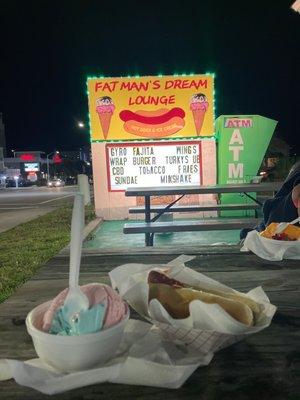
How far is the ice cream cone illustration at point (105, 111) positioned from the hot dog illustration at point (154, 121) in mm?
351

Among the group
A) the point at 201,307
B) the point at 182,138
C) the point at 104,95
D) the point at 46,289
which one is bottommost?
the point at 46,289

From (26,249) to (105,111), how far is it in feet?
17.0

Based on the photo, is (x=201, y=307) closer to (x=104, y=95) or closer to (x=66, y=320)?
(x=66, y=320)

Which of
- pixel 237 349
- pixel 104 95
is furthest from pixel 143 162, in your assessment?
pixel 237 349

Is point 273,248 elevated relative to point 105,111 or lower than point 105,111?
lower

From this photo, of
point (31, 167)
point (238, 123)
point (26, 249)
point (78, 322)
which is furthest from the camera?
point (31, 167)

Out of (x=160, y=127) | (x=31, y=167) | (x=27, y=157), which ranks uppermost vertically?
(x=160, y=127)

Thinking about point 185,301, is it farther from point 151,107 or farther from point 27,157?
point 27,157

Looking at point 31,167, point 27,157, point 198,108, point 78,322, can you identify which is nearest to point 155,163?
point 198,108

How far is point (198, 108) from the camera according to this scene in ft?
35.8

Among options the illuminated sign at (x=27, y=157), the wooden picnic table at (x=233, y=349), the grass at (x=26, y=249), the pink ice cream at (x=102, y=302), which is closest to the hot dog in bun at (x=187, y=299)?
the wooden picnic table at (x=233, y=349)

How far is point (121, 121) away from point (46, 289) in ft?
31.5

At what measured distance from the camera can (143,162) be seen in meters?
11.1

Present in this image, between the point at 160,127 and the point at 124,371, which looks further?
the point at 160,127
